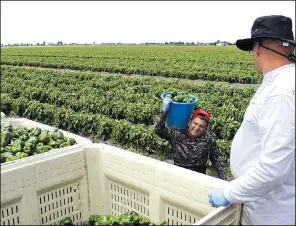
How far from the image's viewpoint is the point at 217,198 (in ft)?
6.80

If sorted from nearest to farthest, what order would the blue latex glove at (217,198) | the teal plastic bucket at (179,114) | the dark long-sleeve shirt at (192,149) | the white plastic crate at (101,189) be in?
1. the blue latex glove at (217,198)
2. the white plastic crate at (101,189)
3. the teal plastic bucket at (179,114)
4. the dark long-sleeve shirt at (192,149)

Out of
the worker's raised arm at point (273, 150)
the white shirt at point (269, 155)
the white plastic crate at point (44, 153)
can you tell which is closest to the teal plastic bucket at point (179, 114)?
the white plastic crate at point (44, 153)

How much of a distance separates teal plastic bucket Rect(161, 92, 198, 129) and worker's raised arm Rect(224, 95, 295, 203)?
5.71 ft

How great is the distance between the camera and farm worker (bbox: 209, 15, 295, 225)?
6.01ft

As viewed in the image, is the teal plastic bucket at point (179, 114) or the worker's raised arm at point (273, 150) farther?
the teal plastic bucket at point (179, 114)

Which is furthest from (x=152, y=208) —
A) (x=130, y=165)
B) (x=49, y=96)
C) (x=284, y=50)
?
(x=49, y=96)

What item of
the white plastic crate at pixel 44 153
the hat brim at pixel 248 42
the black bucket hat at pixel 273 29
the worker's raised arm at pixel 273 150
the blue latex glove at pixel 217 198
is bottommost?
the blue latex glove at pixel 217 198

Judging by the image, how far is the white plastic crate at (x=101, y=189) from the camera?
236cm

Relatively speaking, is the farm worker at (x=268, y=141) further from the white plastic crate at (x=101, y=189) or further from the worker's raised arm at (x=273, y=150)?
the white plastic crate at (x=101, y=189)

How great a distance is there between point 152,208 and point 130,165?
0.38 m

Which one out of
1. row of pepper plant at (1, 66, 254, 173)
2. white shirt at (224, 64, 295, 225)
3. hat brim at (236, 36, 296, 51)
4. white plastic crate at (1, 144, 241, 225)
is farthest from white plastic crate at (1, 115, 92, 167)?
row of pepper plant at (1, 66, 254, 173)

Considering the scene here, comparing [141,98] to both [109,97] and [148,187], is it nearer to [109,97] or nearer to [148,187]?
[109,97]

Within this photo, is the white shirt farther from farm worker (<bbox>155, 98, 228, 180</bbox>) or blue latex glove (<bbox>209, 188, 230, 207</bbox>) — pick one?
farm worker (<bbox>155, 98, 228, 180</bbox>)

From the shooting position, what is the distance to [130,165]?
2.68 metres
